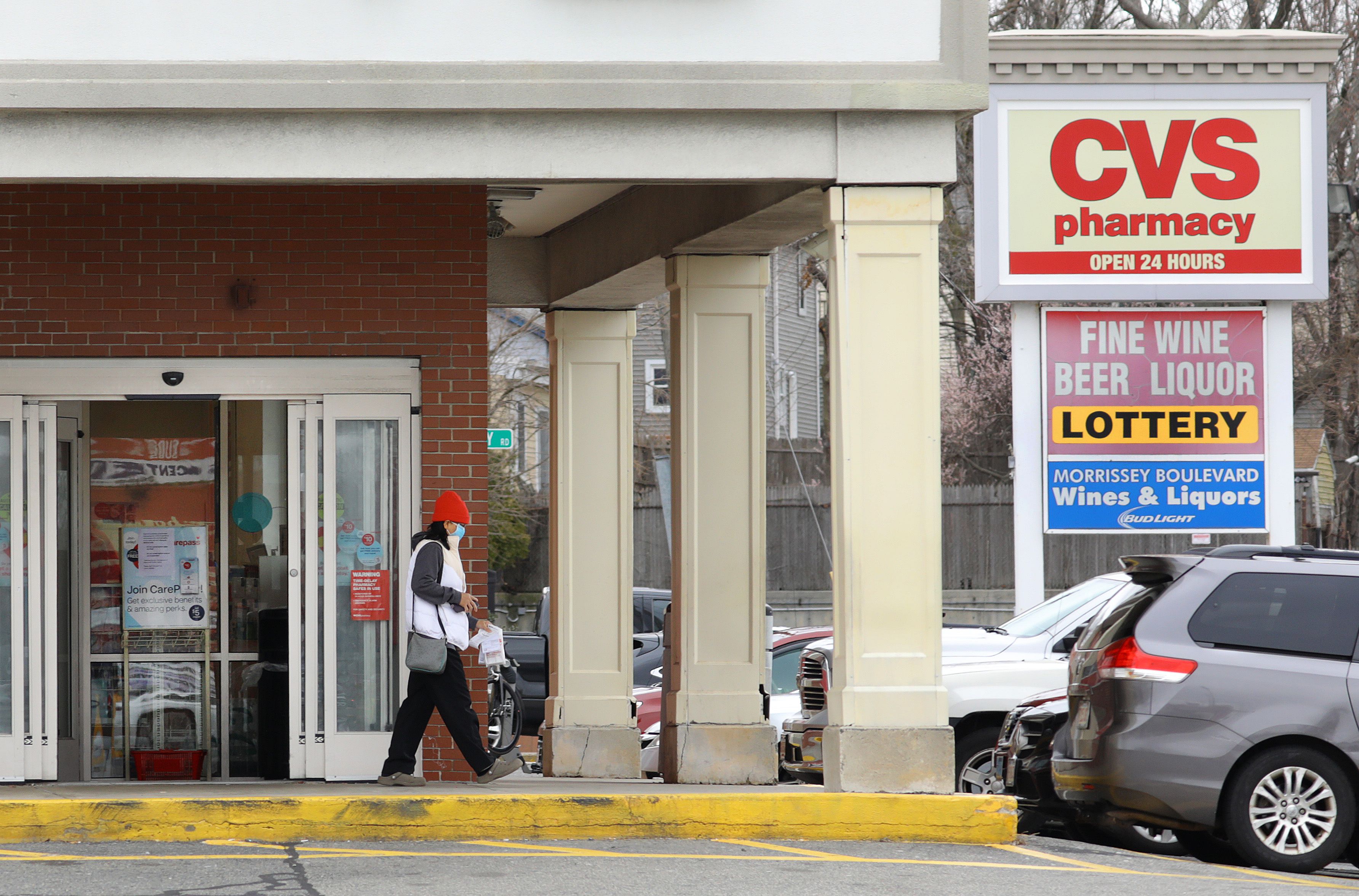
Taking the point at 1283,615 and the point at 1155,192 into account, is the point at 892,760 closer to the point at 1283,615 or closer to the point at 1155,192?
the point at 1283,615

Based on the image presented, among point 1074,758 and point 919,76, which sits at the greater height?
point 919,76

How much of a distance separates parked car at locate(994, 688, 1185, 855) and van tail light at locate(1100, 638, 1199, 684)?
0.71 m

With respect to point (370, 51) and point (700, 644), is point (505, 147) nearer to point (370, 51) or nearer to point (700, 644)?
point (370, 51)

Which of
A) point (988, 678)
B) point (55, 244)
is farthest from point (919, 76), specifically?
point (55, 244)

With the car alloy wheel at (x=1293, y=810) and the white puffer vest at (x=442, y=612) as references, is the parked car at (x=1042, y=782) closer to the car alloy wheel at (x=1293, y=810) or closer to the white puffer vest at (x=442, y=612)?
the car alloy wheel at (x=1293, y=810)

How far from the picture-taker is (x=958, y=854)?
832 cm

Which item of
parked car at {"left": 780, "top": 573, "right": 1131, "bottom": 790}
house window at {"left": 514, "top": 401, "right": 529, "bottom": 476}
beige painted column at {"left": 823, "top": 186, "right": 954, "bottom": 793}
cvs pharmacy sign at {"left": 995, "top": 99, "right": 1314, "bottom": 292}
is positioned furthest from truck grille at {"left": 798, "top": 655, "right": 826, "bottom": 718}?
house window at {"left": 514, "top": 401, "right": 529, "bottom": 476}

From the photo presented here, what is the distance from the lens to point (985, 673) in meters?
11.6

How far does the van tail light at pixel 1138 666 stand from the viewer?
8867mm

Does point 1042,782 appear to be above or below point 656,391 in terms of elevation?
below

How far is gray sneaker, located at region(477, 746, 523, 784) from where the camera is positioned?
10062 mm

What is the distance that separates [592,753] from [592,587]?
1329 millimetres

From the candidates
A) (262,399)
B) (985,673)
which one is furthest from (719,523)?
(262,399)

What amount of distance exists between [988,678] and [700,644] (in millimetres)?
2008
